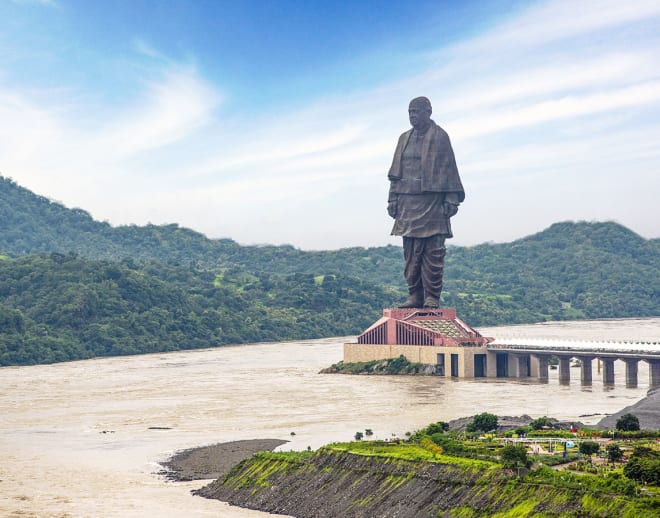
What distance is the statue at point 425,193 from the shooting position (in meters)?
125

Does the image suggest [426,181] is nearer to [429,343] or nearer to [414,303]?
[414,303]

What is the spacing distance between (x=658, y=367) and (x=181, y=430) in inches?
1704

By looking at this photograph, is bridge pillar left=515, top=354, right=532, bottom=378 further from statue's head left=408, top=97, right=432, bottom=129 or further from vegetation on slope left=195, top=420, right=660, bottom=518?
vegetation on slope left=195, top=420, right=660, bottom=518

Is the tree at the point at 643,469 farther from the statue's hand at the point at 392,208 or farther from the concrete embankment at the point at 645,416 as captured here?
the statue's hand at the point at 392,208

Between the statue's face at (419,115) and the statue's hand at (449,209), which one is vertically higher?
the statue's face at (419,115)

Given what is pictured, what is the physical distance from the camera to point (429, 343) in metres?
124

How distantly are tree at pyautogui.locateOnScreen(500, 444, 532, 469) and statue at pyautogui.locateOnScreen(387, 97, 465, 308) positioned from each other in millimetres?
76210

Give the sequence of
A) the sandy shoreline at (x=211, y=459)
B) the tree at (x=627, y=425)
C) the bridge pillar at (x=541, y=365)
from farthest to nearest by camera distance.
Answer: the bridge pillar at (x=541, y=365), the sandy shoreline at (x=211, y=459), the tree at (x=627, y=425)

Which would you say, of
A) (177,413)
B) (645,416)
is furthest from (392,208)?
(645,416)

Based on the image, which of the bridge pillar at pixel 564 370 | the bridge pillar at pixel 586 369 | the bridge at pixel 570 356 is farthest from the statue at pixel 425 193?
the bridge pillar at pixel 586 369

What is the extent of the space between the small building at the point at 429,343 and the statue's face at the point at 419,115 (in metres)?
19.4

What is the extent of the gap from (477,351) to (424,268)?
11.8 m

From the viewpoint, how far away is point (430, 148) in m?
125

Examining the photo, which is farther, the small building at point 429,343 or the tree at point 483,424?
the small building at point 429,343
